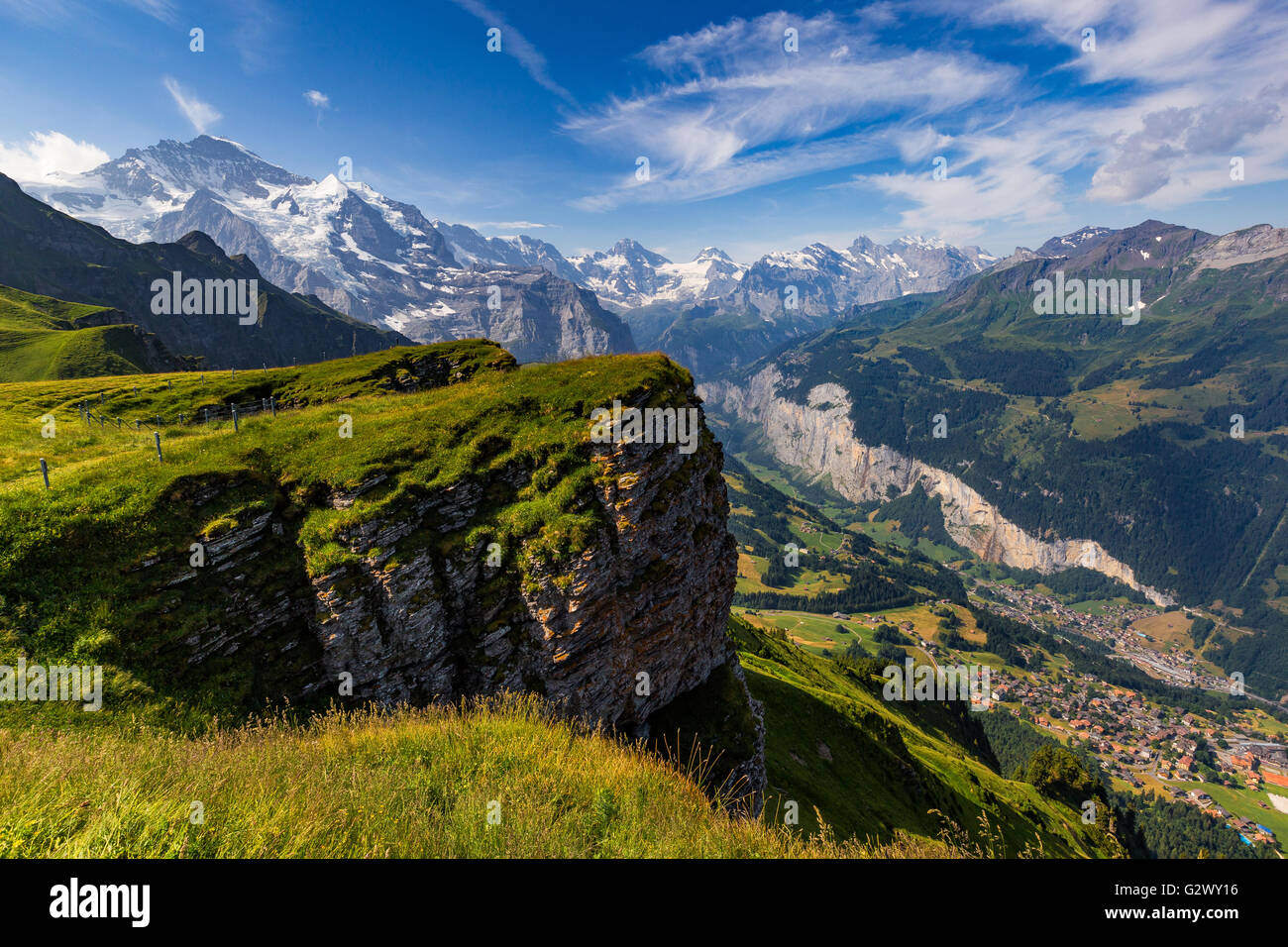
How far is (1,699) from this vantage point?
14.2 meters

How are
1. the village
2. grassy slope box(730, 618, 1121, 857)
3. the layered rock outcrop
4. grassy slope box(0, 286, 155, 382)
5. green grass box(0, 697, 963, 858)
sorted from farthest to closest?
the village
grassy slope box(0, 286, 155, 382)
grassy slope box(730, 618, 1121, 857)
the layered rock outcrop
green grass box(0, 697, 963, 858)

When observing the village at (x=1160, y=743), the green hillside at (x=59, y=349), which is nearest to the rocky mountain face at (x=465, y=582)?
the green hillside at (x=59, y=349)

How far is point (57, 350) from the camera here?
263 ft

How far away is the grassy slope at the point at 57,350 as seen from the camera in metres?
75.8

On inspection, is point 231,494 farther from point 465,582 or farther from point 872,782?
point 872,782

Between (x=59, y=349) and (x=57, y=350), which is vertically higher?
(x=59, y=349)

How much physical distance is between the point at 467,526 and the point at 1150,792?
681ft

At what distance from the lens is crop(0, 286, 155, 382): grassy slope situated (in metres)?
75.8

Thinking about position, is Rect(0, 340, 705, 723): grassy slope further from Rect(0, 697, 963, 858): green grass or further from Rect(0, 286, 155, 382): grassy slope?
Rect(0, 286, 155, 382): grassy slope

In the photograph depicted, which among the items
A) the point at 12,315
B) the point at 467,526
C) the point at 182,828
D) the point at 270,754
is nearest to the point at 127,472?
the point at 467,526

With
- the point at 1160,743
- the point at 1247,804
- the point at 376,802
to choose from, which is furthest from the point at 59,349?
the point at 1247,804

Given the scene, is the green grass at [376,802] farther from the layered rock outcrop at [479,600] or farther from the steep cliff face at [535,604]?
the steep cliff face at [535,604]

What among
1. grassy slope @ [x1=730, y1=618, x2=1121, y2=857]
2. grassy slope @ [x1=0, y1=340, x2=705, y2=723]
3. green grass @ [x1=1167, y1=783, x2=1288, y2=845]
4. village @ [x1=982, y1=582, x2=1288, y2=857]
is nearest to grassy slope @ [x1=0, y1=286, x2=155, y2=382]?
grassy slope @ [x1=0, y1=340, x2=705, y2=723]
